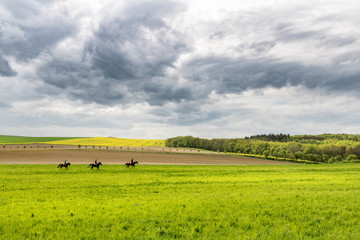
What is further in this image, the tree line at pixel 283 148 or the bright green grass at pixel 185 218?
the tree line at pixel 283 148

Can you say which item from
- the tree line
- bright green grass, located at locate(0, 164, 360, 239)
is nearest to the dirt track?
bright green grass, located at locate(0, 164, 360, 239)

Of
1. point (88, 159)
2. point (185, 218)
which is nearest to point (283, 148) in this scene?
point (88, 159)

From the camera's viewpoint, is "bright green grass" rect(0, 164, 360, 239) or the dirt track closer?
"bright green grass" rect(0, 164, 360, 239)

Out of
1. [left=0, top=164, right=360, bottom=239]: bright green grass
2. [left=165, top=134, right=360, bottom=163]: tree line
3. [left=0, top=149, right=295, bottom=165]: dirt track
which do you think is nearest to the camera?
[left=0, top=164, right=360, bottom=239]: bright green grass

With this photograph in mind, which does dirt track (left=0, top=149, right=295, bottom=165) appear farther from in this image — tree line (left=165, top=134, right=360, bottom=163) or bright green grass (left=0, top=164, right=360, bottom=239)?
tree line (left=165, top=134, right=360, bottom=163)

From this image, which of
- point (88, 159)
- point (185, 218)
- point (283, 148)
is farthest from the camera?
point (283, 148)

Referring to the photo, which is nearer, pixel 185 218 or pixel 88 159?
pixel 185 218

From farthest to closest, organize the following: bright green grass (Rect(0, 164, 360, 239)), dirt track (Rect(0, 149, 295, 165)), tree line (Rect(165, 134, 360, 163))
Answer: tree line (Rect(165, 134, 360, 163)), dirt track (Rect(0, 149, 295, 165)), bright green grass (Rect(0, 164, 360, 239))

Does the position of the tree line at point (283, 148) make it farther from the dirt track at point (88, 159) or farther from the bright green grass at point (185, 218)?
the bright green grass at point (185, 218)

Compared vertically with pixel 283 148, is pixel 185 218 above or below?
below

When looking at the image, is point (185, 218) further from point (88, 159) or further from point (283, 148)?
point (283, 148)

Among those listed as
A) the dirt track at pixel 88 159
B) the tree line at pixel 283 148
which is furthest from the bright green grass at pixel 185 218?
the tree line at pixel 283 148

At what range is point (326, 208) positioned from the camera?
49.3ft

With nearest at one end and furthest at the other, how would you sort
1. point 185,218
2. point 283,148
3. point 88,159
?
1. point 185,218
2. point 88,159
3. point 283,148
